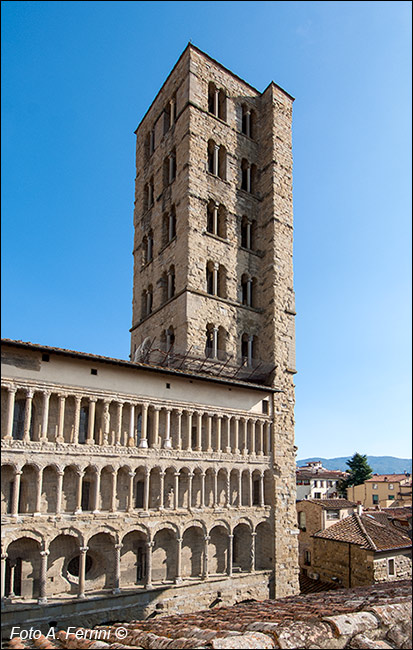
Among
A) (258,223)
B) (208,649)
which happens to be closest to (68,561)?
(208,649)

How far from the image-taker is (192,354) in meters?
28.3

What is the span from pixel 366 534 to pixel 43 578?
70.4 ft

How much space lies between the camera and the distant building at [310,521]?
1400 inches

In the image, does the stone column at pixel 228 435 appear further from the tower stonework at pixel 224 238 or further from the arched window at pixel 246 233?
the arched window at pixel 246 233

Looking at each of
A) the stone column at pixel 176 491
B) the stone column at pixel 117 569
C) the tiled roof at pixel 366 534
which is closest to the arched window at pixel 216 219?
the stone column at pixel 176 491

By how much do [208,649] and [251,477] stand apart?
2040cm

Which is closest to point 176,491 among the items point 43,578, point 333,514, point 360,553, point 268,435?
point 43,578

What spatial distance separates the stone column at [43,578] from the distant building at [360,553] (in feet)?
64.7

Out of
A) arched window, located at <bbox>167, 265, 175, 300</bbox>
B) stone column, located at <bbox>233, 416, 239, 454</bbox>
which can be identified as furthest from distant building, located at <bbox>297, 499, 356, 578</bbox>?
arched window, located at <bbox>167, 265, 175, 300</bbox>

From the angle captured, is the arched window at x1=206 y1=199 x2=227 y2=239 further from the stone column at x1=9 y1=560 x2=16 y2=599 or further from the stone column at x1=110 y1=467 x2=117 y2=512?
A: the stone column at x1=9 y1=560 x2=16 y2=599

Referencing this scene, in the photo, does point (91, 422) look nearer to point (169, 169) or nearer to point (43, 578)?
point (43, 578)

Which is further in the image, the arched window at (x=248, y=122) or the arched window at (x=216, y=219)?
the arched window at (x=248, y=122)

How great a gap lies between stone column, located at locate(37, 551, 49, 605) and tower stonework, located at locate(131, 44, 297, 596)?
12485 mm

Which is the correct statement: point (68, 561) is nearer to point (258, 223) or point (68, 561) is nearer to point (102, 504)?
point (102, 504)
